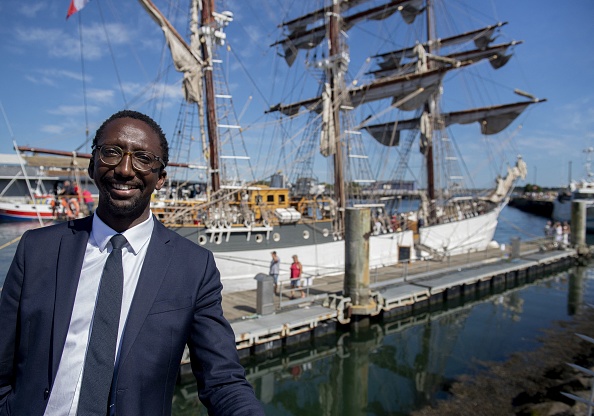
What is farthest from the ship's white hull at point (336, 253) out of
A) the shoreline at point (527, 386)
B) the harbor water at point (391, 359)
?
the shoreline at point (527, 386)

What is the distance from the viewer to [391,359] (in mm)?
11109

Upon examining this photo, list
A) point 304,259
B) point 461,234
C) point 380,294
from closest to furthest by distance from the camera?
point 380,294, point 304,259, point 461,234

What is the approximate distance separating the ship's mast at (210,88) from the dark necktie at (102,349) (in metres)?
16.8

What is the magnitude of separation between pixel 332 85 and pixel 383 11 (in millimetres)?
10126

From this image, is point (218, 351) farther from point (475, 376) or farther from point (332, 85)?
point (332, 85)

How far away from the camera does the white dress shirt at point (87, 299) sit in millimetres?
1411

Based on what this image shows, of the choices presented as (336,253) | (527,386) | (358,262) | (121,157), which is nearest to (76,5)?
(358,262)

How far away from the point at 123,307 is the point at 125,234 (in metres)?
0.30

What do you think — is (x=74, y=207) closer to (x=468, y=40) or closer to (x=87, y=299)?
(x=87, y=299)

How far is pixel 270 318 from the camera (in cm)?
1081

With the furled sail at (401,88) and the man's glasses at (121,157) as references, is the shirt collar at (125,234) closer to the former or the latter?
the man's glasses at (121,157)

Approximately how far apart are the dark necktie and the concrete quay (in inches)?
335

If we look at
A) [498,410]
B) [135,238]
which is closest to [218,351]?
[135,238]

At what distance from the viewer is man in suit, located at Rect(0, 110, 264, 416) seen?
4.70 feet
